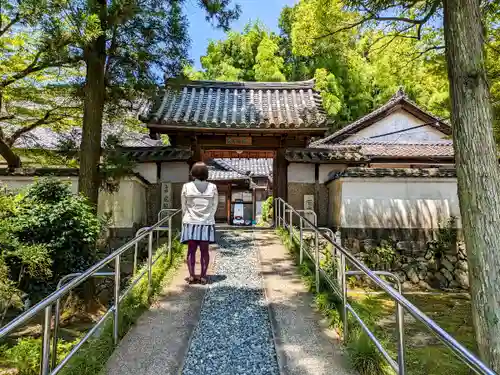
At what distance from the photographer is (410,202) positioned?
9008 mm

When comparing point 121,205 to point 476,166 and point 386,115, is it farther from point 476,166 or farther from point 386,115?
point 386,115

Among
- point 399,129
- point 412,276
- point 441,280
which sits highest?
point 399,129

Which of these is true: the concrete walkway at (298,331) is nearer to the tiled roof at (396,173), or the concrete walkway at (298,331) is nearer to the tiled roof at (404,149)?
the tiled roof at (396,173)

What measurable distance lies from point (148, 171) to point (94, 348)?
757 centimetres

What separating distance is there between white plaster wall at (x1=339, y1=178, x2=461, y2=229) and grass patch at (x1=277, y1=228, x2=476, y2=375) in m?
1.61

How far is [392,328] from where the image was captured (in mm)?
6324

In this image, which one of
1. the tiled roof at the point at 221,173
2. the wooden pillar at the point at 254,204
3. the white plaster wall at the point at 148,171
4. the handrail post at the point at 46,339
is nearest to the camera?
the handrail post at the point at 46,339

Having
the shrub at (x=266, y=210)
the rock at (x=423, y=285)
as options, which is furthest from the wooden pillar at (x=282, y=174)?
the shrub at (x=266, y=210)

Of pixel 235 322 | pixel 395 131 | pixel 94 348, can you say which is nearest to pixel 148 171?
pixel 235 322

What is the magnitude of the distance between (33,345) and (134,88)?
15.0ft

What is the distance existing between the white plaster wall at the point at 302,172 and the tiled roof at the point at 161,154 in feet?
9.39

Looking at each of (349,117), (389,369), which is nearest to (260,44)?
(349,117)

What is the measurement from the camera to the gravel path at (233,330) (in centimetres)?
342

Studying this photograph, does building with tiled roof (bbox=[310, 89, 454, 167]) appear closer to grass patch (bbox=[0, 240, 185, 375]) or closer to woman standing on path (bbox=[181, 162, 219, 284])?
woman standing on path (bbox=[181, 162, 219, 284])
